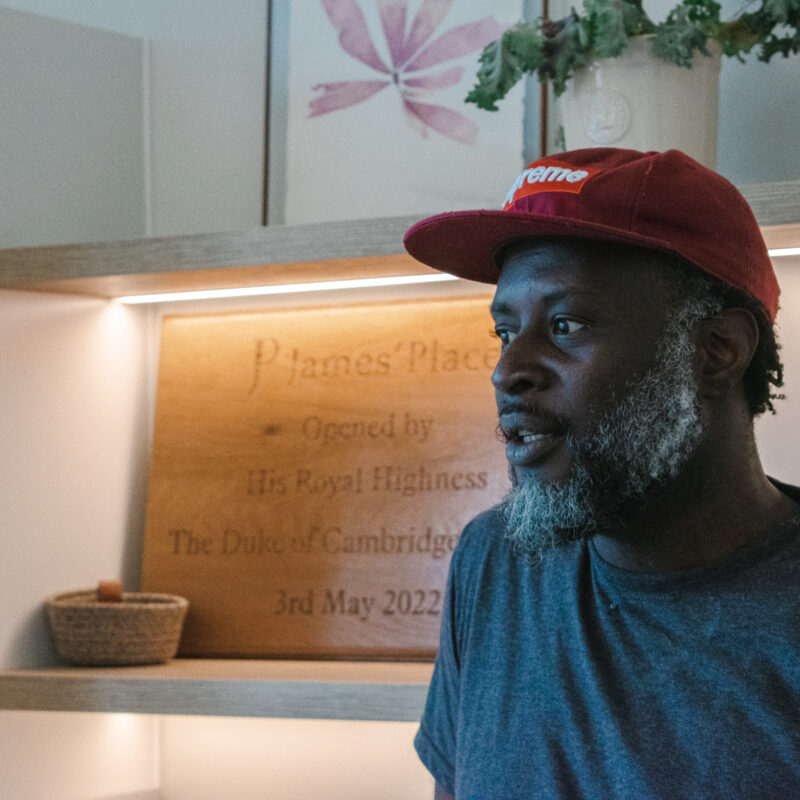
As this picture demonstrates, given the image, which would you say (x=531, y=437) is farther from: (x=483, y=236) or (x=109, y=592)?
(x=109, y=592)

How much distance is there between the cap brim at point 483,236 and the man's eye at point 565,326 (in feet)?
0.21

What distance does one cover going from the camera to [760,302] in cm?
87

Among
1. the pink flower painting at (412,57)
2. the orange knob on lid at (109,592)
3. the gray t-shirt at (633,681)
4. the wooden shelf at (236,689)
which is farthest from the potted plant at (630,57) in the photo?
the orange knob on lid at (109,592)

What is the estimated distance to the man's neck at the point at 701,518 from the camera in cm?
84

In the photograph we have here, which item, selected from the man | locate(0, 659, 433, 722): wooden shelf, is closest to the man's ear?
the man

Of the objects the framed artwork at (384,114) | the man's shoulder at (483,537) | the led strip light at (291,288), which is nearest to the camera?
the man's shoulder at (483,537)

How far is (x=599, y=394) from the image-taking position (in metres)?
0.83

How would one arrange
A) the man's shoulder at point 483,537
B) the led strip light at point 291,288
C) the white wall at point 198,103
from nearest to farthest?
the man's shoulder at point 483,537
the led strip light at point 291,288
the white wall at point 198,103

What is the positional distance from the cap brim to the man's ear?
0.28ft

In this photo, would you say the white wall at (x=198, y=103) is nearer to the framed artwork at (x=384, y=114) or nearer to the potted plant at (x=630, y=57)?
the framed artwork at (x=384, y=114)

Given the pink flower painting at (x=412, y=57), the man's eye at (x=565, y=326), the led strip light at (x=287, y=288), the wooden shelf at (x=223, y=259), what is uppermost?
the pink flower painting at (x=412, y=57)

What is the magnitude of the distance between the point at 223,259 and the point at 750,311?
2.17 feet

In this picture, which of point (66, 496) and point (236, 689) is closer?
point (236, 689)

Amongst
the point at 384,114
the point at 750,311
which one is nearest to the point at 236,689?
the point at 750,311
